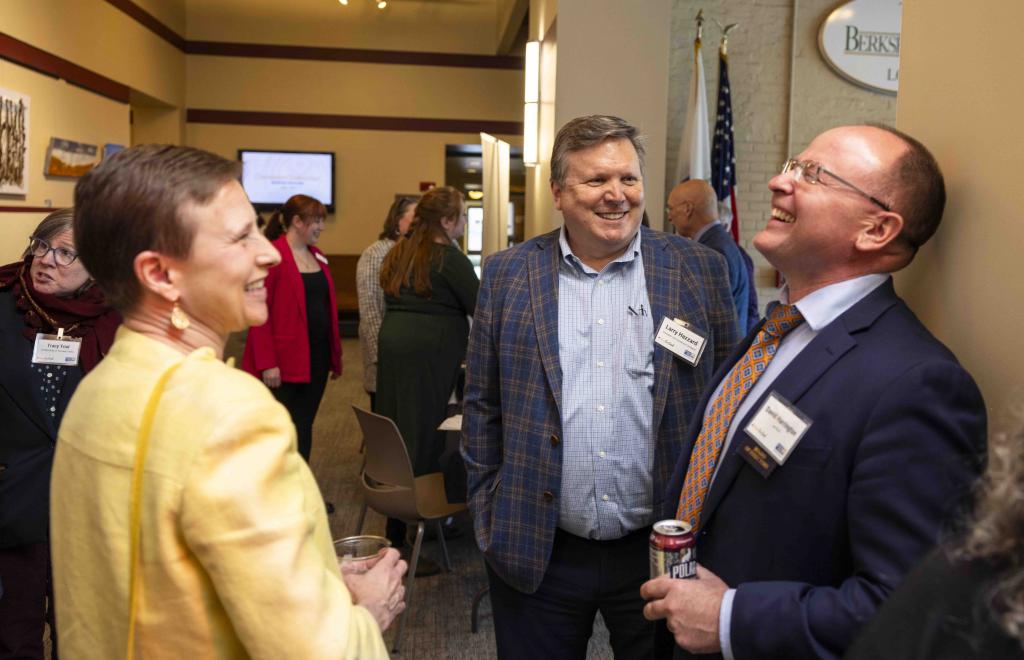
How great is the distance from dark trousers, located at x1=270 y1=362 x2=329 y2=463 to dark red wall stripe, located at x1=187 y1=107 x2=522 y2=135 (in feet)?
29.3

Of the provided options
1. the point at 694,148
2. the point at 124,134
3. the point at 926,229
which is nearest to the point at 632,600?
the point at 926,229

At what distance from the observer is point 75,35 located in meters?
8.34

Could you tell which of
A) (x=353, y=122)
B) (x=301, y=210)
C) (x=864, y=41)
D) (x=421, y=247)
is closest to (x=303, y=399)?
(x=301, y=210)

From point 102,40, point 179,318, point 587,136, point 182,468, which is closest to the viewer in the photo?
point 182,468

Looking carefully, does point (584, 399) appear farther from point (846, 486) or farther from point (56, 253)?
point (56, 253)

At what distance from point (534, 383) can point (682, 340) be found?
1.21 ft

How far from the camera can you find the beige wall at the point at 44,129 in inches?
269

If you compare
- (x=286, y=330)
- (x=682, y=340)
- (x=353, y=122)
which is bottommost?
(x=286, y=330)

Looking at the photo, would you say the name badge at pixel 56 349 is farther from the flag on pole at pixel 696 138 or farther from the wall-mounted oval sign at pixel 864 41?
the wall-mounted oval sign at pixel 864 41

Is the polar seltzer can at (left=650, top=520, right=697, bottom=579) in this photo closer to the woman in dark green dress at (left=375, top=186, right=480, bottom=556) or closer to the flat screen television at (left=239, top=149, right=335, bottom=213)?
the woman in dark green dress at (left=375, top=186, right=480, bottom=556)

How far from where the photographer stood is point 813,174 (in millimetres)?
1473

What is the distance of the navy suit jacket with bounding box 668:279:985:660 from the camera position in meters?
1.19

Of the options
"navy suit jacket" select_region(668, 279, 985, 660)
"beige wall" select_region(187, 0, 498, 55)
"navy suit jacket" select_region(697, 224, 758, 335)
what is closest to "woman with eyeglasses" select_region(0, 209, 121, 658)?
"navy suit jacket" select_region(668, 279, 985, 660)

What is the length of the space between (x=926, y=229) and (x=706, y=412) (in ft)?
1.70
